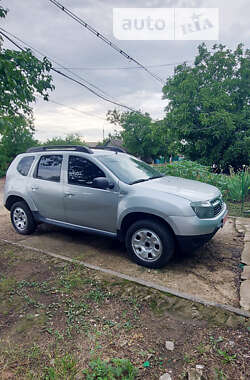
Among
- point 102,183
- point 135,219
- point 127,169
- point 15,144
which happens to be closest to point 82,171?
point 102,183

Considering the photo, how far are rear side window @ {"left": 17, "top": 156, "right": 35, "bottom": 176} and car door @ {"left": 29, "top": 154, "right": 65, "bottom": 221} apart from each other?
0.24m

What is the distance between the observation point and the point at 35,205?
473cm

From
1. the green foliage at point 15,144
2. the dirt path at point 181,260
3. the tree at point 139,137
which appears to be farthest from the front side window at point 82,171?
the tree at point 139,137

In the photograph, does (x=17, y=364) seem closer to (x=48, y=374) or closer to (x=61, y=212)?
(x=48, y=374)

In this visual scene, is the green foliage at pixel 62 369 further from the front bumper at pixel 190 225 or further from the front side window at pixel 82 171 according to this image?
the front side window at pixel 82 171

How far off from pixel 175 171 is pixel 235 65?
1375 cm

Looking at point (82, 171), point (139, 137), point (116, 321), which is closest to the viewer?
point (116, 321)

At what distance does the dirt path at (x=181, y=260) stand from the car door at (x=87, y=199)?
52 cm

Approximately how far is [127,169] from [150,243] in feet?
4.55

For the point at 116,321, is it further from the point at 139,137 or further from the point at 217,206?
the point at 139,137

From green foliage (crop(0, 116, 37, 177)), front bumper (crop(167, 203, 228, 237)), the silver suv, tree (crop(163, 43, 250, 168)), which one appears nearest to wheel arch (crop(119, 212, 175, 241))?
the silver suv

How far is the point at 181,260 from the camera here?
3852 mm

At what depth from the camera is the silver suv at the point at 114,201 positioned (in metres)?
3.34

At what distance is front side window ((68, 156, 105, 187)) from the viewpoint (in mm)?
4016
